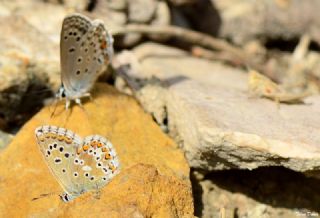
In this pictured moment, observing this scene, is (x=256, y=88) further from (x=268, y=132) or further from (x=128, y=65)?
(x=128, y=65)

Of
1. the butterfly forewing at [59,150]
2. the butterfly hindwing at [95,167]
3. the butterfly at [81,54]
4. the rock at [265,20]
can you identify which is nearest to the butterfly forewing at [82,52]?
the butterfly at [81,54]

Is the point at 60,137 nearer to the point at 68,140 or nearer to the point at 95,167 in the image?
the point at 68,140

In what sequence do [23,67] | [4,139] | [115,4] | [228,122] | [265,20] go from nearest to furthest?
1. [228,122]
2. [4,139]
3. [23,67]
4. [115,4]
5. [265,20]

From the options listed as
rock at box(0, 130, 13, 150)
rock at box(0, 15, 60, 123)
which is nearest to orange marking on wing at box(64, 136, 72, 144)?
rock at box(0, 130, 13, 150)

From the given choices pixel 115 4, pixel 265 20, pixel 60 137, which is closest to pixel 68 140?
pixel 60 137

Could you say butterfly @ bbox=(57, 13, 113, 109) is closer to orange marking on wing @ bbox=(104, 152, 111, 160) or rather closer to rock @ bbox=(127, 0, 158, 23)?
orange marking on wing @ bbox=(104, 152, 111, 160)

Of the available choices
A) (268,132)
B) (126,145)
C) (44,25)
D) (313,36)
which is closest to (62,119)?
(126,145)

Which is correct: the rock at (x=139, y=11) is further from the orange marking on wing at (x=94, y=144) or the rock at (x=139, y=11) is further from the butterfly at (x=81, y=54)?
the orange marking on wing at (x=94, y=144)
